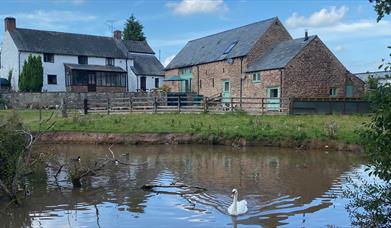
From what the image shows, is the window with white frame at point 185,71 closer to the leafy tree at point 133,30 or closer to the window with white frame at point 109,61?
the window with white frame at point 109,61

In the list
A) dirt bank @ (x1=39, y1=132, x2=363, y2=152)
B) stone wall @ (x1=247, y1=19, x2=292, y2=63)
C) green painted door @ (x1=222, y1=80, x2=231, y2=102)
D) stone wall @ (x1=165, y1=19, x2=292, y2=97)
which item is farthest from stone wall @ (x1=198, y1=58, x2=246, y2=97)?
dirt bank @ (x1=39, y1=132, x2=363, y2=152)

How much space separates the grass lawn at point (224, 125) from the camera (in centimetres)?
2369

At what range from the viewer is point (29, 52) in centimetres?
4888

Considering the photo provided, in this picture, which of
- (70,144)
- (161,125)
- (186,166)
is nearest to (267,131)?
(161,125)

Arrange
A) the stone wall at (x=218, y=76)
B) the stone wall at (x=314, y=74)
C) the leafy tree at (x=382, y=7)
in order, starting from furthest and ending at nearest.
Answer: the stone wall at (x=218, y=76), the stone wall at (x=314, y=74), the leafy tree at (x=382, y=7)

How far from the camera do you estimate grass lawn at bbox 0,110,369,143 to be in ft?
77.7

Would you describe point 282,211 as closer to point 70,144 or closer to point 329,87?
point 70,144

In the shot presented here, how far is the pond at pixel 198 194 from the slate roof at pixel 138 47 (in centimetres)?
4153

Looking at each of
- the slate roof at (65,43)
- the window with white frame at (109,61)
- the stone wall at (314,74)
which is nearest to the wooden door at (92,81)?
the slate roof at (65,43)

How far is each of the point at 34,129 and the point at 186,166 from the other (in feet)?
41.6

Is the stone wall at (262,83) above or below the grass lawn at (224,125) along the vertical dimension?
above

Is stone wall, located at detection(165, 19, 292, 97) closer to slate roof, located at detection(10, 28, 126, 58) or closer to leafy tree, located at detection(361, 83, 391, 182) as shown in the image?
slate roof, located at detection(10, 28, 126, 58)

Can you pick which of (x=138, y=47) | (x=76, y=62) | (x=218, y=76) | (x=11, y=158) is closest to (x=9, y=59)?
(x=76, y=62)

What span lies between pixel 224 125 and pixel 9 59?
35231mm
